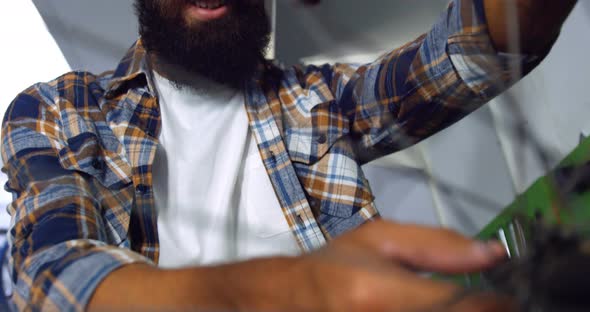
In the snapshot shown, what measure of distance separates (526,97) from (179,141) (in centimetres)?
33

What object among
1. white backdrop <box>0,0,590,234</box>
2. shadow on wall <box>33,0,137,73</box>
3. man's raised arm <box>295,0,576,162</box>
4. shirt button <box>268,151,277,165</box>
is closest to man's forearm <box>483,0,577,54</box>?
man's raised arm <box>295,0,576,162</box>

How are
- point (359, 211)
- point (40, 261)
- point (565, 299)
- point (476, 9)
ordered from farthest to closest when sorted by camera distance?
1. point (359, 211)
2. point (476, 9)
3. point (40, 261)
4. point (565, 299)

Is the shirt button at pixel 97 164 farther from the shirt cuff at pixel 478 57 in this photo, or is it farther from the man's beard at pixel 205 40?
the shirt cuff at pixel 478 57

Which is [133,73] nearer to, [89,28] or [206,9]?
[206,9]

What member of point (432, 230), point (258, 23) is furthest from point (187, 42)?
point (432, 230)

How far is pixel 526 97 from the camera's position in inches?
20.9

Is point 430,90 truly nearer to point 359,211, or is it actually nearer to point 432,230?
point 359,211

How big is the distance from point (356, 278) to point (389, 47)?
52 cm

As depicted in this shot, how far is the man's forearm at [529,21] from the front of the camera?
0.37 metres

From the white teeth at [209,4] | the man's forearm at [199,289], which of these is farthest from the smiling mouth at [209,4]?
the man's forearm at [199,289]

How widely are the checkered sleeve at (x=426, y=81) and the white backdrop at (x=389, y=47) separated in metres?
0.06

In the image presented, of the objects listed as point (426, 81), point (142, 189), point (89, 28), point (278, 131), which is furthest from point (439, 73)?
point (89, 28)

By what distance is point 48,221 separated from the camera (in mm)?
357

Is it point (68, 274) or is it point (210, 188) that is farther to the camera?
point (210, 188)
